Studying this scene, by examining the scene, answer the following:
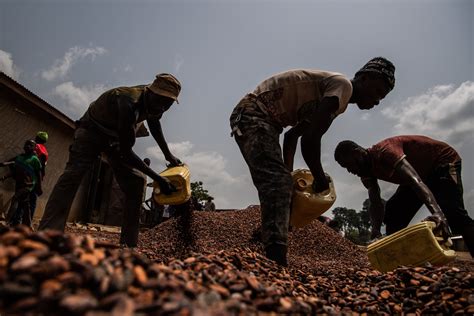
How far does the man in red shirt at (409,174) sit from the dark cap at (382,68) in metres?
0.61

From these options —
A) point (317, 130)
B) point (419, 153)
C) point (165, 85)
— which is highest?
point (165, 85)

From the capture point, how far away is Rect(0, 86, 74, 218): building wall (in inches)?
267

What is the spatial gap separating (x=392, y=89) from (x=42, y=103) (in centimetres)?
738

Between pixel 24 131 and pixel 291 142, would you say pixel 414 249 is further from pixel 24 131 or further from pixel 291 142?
pixel 24 131

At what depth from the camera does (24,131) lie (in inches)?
287

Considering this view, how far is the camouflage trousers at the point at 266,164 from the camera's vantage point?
88.1 inches

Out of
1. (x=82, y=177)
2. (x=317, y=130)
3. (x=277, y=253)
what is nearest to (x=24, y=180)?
(x=82, y=177)

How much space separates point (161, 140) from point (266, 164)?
1.75 m

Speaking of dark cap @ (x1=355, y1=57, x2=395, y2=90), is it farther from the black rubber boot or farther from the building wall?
the building wall

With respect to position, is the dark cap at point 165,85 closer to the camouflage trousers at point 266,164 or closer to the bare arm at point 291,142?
the camouflage trousers at point 266,164

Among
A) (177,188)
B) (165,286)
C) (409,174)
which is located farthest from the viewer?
(177,188)

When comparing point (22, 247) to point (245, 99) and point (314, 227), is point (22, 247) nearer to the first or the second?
point (245, 99)

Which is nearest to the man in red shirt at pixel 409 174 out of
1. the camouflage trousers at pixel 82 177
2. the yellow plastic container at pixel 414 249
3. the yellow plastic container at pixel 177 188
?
the yellow plastic container at pixel 414 249

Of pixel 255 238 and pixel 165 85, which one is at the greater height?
Result: pixel 165 85
